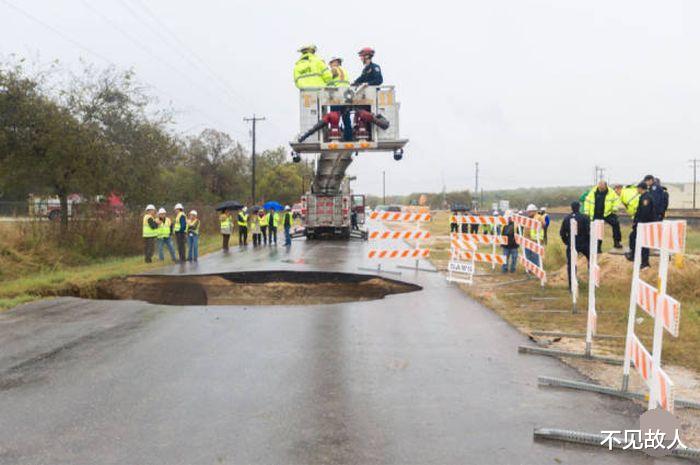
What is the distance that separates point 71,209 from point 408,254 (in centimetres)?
1298

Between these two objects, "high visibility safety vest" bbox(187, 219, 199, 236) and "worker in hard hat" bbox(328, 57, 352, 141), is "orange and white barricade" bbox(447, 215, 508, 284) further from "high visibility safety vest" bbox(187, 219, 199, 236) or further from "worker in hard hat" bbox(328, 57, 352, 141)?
"high visibility safety vest" bbox(187, 219, 199, 236)

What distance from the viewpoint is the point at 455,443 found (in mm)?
4066

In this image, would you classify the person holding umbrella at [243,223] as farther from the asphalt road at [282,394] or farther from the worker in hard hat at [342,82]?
the asphalt road at [282,394]

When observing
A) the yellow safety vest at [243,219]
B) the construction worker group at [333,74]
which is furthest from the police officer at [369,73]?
the yellow safety vest at [243,219]

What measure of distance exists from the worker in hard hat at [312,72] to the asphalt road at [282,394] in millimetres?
9107

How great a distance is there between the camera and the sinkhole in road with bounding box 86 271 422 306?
13.2 metres

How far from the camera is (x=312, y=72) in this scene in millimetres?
16391

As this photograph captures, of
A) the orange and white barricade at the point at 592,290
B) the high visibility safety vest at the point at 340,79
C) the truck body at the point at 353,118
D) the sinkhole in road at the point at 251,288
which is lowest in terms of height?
the sinkhole in road at the point at 251,288

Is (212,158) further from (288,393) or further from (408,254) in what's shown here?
(288,393)

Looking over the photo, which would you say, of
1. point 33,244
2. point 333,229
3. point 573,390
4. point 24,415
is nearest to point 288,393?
point 24,415

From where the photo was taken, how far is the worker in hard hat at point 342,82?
52.7 feet

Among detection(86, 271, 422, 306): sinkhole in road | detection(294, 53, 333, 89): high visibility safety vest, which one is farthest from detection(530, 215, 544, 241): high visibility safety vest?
detection(294, 53, 333, 89): high visibility safety vest

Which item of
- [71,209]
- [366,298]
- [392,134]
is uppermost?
[392,134]

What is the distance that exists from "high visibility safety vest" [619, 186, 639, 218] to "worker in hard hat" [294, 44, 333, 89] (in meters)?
8.09
